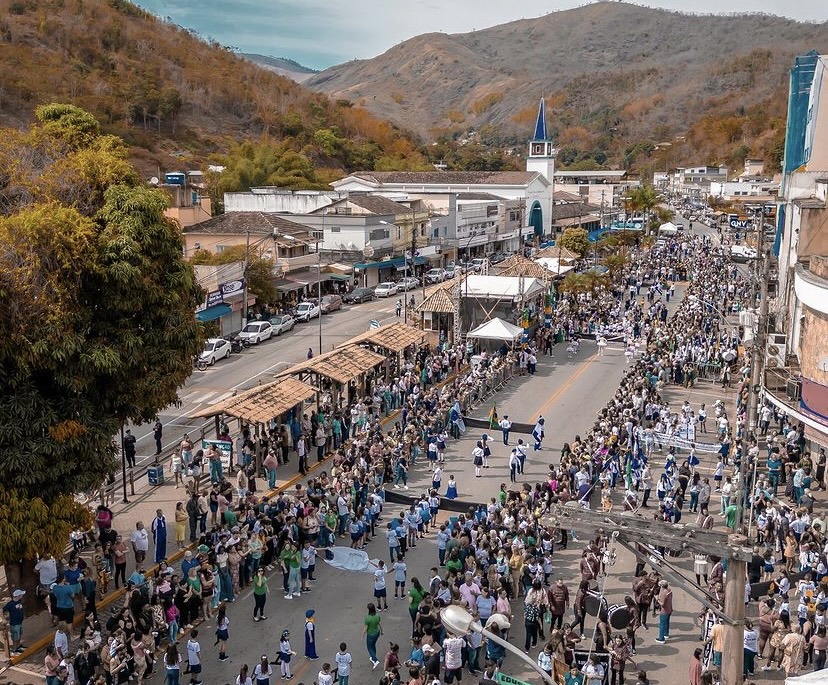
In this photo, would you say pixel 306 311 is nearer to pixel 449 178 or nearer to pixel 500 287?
pixel 500 287

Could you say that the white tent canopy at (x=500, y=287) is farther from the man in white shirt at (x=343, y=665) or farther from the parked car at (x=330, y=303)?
the man in white shirt at (x=343, y=665)

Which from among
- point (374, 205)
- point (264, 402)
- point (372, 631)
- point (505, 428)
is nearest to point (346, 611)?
point (372, 631)

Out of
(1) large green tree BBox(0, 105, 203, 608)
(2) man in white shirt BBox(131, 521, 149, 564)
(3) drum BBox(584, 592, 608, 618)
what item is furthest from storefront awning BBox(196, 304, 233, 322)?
→ (3) drum BBox(584, 592, 608, 618)

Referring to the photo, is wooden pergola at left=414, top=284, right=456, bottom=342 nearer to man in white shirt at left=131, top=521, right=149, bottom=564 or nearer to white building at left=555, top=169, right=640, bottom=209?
man in white shirt at left=131, top=521, right=149, bottom=564

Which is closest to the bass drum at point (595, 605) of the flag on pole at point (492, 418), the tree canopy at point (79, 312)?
the tree canopy at point (79, 312)

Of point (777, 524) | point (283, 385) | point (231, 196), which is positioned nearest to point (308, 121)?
point (231, 196)
